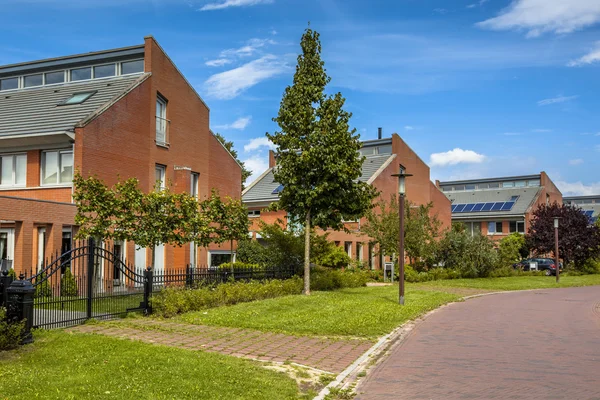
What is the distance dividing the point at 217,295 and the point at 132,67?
16.1 meters

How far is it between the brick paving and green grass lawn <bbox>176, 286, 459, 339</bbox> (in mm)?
770

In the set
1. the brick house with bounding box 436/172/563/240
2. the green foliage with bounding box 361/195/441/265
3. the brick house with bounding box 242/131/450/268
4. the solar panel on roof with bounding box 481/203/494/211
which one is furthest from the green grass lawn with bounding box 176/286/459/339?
the solar panel on roof with bounding box 481/203/494/211

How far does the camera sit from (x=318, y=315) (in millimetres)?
15281

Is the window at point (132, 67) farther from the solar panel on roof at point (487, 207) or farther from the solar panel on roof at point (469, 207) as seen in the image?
the solar panel on roof at point (469, 207)

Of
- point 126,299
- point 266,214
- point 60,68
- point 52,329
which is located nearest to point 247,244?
point 266,214

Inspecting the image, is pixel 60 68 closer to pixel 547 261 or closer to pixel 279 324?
pixel 279 324

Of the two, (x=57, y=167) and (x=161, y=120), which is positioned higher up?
(x=161, y=120)

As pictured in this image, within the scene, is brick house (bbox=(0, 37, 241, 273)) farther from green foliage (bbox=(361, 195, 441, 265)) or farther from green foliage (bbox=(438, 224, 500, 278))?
green foliage (bbox=(438, 224, 500, 278))

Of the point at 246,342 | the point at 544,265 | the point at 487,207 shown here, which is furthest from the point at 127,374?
the point at 487,207

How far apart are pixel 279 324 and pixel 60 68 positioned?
23.0 metres

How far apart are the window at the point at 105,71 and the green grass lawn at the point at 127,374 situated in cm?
2150

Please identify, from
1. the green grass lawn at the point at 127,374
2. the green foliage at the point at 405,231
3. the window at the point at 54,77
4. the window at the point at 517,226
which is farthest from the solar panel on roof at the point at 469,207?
the green grass lawn at the point at 127,374

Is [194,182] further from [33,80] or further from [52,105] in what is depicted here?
[33,80]

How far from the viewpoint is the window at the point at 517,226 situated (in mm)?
65062
